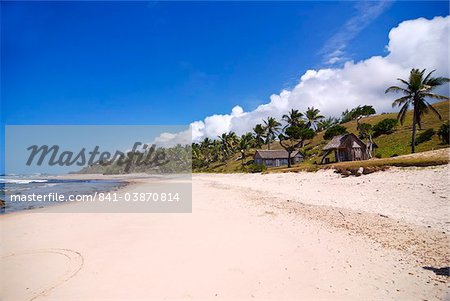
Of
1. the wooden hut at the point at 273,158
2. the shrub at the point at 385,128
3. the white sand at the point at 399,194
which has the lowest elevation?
the white sand at the point at 399,194

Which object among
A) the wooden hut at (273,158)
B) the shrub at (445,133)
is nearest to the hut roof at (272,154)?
the wooden hut at (273,158)

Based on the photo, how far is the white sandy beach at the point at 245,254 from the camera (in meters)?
5.14

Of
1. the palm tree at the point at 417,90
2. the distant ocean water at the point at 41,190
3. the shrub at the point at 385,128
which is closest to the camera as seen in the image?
the distant ocean water at the point at 41,190

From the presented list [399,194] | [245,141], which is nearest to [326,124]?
[245,141]

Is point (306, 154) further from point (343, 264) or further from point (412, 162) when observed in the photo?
point (343, 264)

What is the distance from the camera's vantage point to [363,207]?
38.5 ft

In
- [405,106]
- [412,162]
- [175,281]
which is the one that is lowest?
[175,281]

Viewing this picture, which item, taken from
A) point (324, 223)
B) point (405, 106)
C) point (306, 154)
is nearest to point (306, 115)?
point (306, 154)

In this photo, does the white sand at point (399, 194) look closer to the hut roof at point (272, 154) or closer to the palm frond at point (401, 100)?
the palm frond at point (401, 100)

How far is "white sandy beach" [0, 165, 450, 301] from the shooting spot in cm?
514

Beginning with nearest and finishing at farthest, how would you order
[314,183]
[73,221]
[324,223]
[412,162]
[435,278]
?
[435,278] → [324,223] → [73,221] → [412,162] → [314,183]

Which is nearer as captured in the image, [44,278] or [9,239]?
[44,278]

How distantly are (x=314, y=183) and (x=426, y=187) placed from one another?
8.86 m

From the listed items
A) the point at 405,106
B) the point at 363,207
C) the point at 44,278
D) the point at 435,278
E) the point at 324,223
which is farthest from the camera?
the point at 405,106
